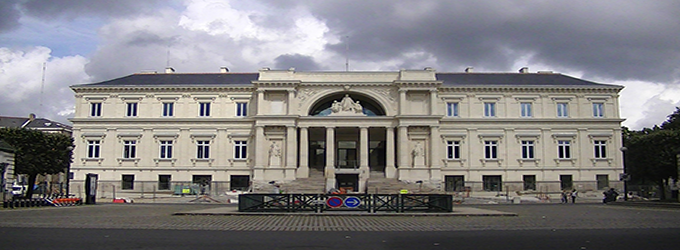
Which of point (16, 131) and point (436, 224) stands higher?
point (16, 131)

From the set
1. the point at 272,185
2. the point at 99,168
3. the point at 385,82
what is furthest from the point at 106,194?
the point at 385,82

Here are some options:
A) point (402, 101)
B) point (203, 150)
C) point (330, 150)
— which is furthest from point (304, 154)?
point (402, 101)

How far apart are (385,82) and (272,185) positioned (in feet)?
53.4

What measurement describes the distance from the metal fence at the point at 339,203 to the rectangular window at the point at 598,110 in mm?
40314

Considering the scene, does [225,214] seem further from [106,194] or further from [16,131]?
[106,194]

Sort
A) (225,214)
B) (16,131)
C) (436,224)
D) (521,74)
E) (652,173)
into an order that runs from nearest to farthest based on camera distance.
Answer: (436,224)
(225,214)
(16,131)
(652,173)
(521,74)

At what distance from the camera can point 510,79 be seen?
6569 cm

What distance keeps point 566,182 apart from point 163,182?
4311 centimetres

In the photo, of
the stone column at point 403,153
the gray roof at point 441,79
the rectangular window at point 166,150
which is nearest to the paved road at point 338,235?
the stone column at point 403,153

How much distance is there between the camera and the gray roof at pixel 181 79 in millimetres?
64062

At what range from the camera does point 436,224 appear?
22.4m

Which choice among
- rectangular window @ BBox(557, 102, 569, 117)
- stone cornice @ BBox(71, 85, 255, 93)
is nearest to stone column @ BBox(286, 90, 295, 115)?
stone cornice @ BBox(71, 85, 255, 93)

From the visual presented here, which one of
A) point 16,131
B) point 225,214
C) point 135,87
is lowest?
point 225,214

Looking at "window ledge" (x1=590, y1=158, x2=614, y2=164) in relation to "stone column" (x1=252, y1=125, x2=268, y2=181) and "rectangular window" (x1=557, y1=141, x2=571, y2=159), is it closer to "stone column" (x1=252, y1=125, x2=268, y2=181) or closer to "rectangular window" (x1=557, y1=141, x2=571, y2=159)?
"rectangular window" (x1=557, y1=141, x2=571, y2=159)
